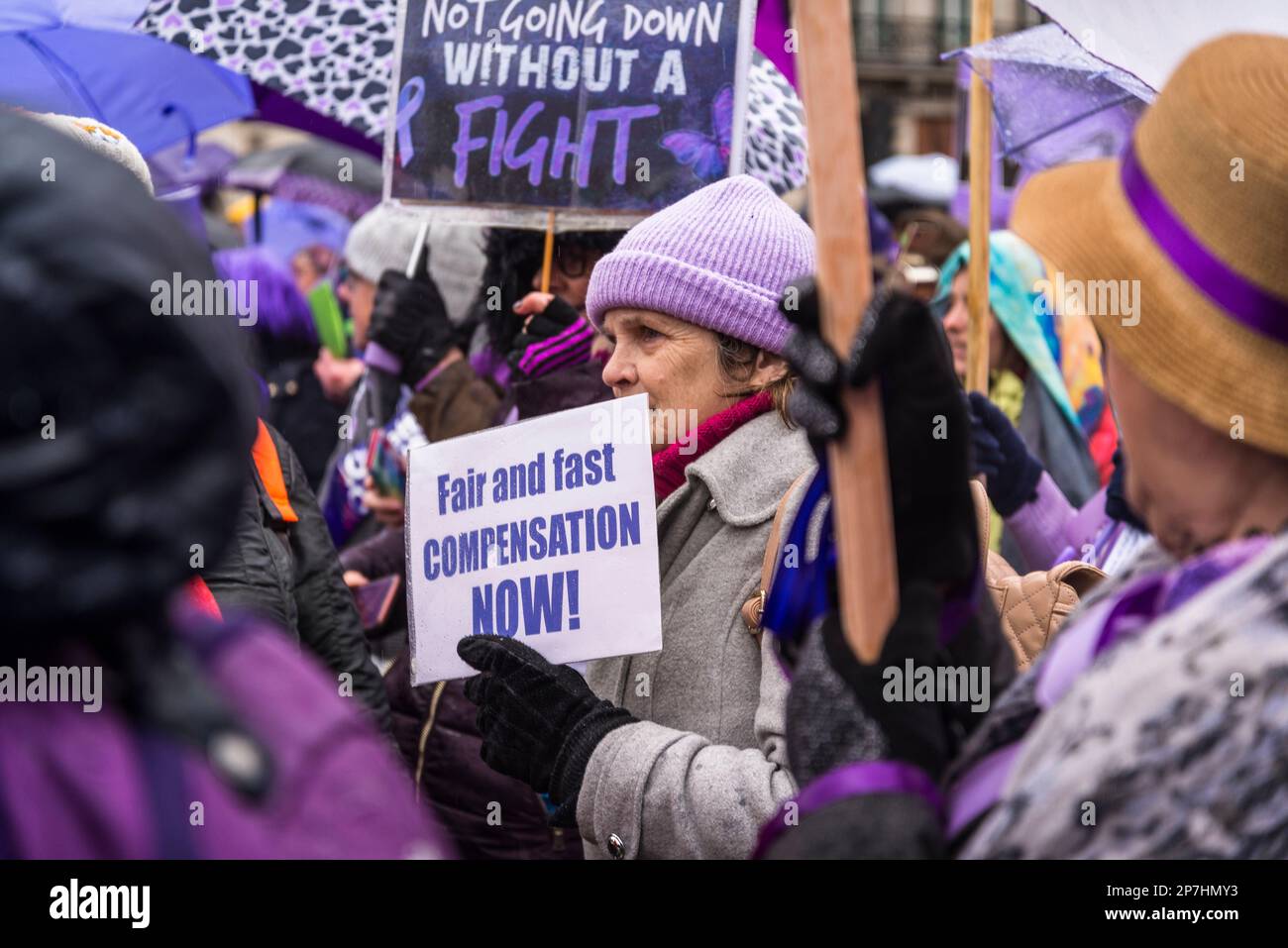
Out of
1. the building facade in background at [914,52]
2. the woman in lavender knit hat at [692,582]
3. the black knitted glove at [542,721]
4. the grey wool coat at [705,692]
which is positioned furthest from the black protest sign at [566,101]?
the building facade in background at [914,52]

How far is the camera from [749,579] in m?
2.80

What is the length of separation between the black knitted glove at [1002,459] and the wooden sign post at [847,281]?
261 centimetres

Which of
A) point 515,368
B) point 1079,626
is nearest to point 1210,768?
point 1079,626

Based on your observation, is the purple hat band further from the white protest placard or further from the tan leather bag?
the white protest placard

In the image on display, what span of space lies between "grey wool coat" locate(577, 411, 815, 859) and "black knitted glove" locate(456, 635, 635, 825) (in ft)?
0.12

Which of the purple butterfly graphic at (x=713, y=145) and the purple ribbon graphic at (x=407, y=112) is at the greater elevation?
the purple ribbon graphic at (x=407, y=112)

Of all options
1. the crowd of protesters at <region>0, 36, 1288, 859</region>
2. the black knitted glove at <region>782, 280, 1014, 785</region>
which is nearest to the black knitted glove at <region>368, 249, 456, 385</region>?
the crowd of protesters at <region>0, 36, 1288, 859</region>

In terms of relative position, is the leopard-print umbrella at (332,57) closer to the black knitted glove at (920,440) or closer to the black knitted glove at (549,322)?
the black knitted glove at (549,322)

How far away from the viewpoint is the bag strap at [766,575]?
257 centimetres

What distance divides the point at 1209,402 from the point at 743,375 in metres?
1.54

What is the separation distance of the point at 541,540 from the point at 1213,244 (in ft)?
4.97

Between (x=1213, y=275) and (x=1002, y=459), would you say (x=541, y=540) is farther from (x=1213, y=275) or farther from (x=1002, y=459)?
(x=1002, y=459)

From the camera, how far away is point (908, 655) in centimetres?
169

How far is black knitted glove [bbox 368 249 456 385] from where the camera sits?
5.79m
